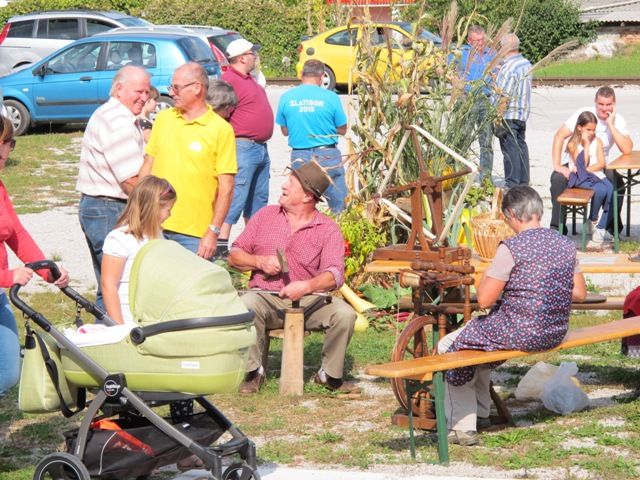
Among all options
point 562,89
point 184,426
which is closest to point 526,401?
point 184,426

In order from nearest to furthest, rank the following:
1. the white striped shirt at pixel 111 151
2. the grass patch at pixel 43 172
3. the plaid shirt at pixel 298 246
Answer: the plaid shirt at pixel 298 246 < the white striped shirt at pixel 111 151 < the grass patch at pixel 43 172

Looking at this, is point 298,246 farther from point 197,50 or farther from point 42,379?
point 197,50

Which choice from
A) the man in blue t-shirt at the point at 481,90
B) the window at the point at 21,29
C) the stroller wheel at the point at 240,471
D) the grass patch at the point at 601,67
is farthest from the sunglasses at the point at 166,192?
the grass patch at the point at 601,67

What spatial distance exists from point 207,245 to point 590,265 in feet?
7.70

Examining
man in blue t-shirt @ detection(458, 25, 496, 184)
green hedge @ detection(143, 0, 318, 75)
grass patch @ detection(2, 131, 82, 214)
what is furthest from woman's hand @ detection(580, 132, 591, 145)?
green hedge @ detection(143, 0, 318, 75)

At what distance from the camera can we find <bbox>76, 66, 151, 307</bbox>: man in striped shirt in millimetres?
7688

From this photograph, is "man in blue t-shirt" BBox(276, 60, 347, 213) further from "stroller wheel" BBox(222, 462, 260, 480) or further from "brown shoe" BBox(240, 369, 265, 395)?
"stroller wheel" BBox(222, 462, 260, 480)

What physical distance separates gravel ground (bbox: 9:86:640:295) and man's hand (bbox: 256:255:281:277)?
291cm

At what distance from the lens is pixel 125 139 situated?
7691 mm

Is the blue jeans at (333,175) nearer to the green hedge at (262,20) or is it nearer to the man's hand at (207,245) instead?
the man's hand at (207,245)

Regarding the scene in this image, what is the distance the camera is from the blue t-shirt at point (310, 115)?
1116cm

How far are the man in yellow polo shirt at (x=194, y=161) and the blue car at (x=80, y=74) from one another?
12.6 metres

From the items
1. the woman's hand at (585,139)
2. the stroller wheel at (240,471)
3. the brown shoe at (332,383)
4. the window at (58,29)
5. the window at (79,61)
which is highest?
the window at (58,29)

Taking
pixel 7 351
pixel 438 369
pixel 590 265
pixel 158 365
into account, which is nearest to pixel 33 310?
pixel 7 351
